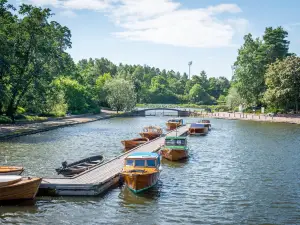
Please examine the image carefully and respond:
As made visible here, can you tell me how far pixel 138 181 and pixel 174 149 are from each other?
13.3 meters

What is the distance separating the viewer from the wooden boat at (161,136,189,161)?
130ft

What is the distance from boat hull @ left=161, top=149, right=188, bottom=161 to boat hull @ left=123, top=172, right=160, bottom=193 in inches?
477

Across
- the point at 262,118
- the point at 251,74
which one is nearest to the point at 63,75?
the point at 262,118

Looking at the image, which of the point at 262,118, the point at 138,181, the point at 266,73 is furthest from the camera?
the point at 266,73

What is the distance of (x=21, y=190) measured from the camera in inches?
952

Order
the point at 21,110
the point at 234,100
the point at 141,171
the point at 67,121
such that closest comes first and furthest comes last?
the point at 141,171 < the point at 21,110 < the point at 67,121 < the point at 234,100

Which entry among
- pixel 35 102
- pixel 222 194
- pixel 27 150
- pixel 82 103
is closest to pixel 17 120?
pixel 35 102

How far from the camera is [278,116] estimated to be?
322ft

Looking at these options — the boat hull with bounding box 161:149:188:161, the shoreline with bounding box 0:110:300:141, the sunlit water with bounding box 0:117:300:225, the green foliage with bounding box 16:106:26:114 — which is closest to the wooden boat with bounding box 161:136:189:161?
the boat hull with bounding box 161:149:188:161

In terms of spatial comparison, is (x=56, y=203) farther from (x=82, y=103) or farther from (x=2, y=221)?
(x=82, y=103)

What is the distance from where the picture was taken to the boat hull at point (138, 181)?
2658cm

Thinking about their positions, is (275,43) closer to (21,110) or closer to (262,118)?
(262,118)

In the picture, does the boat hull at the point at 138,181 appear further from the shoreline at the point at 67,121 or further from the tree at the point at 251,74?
the tree at the point at 251,74

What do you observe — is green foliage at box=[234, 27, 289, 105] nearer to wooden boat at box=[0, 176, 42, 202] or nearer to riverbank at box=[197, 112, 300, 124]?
riverbank at box=[197, 112, 300, 124]
